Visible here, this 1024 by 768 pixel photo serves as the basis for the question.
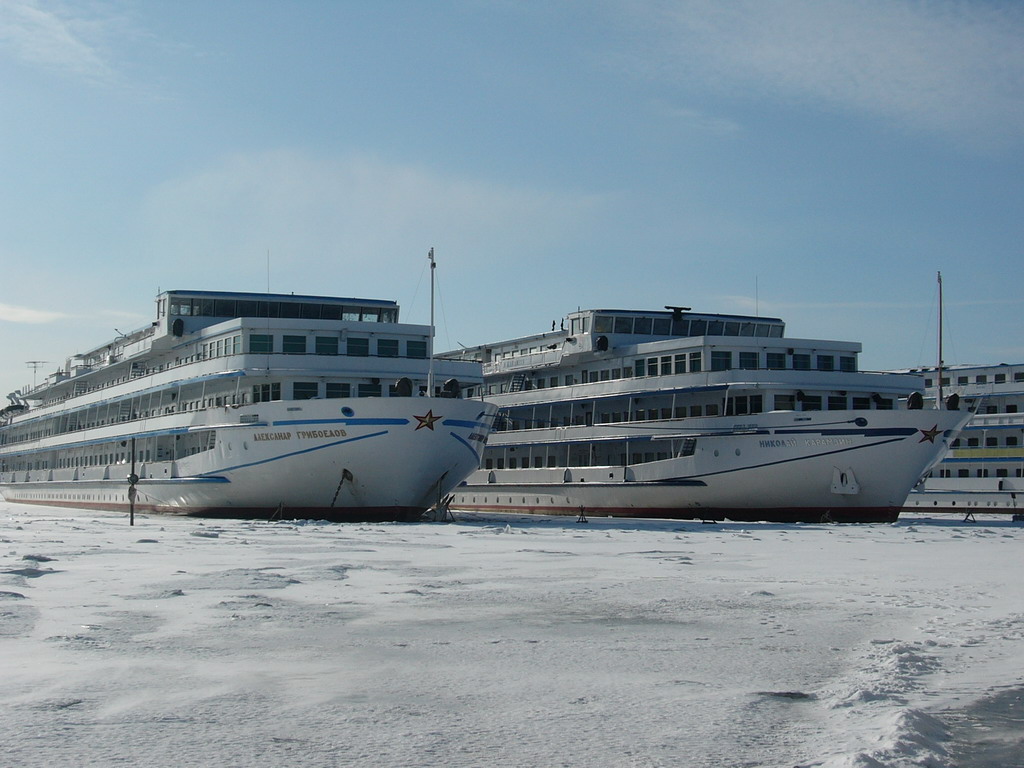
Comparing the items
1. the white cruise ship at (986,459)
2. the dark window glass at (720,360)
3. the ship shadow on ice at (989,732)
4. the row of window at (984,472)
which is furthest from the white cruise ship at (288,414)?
the row of window at (984,472)

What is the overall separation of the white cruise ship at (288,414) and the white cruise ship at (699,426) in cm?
769

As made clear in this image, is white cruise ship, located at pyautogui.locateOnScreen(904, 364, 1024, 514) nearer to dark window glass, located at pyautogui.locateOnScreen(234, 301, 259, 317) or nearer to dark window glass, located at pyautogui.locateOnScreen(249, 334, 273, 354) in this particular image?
dark window glass, located at pyautogui.locateOnScreen(234, 301, 259, 317)

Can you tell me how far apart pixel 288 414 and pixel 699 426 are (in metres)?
17.4

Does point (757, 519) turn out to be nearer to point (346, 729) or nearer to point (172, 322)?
point (172, 322)

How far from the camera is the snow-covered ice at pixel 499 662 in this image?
7934 millimetres

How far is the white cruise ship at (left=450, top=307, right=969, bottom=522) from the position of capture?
42.6m

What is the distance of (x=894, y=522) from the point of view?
43.6 metres

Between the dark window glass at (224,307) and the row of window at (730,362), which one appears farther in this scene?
the dark window glass at (224,307)

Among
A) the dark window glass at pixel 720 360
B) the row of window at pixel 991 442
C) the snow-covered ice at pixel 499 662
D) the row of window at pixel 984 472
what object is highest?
the dark window glass at pixel 720 360

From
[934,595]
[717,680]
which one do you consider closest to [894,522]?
[934,595]

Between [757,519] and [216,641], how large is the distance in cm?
3574

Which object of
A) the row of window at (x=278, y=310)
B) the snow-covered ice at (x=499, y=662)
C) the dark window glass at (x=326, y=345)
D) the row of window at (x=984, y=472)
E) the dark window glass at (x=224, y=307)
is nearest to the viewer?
the snow-covered ice at (x=499, y=662)

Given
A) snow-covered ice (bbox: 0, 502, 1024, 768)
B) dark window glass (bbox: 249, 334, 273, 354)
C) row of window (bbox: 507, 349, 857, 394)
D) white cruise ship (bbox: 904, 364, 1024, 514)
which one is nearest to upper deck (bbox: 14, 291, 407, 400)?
dark window glass (bbox: 249, 334, 273, 354)

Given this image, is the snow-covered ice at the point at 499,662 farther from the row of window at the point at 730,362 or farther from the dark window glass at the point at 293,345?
the row of window at the point at 730,362
